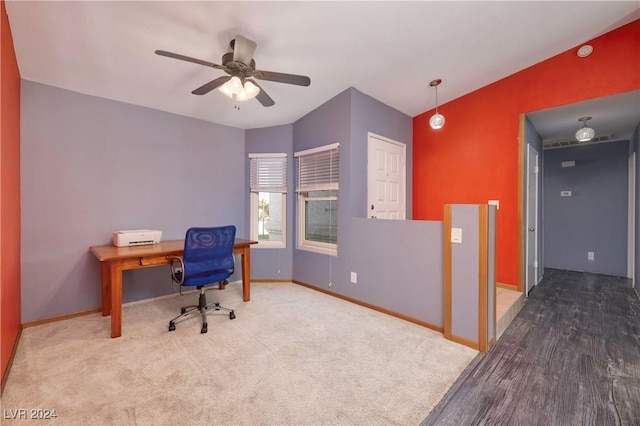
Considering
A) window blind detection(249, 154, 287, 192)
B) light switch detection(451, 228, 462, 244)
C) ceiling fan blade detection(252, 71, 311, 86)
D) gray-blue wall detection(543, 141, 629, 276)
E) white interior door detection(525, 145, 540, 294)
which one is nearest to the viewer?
ceiling fan blade detection(252, 71, 311, 86)

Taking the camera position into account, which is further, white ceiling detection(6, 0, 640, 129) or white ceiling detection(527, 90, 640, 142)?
white ceiling detection(527, 90, 640, 142)

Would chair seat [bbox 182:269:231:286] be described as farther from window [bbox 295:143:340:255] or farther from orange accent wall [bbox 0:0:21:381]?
window [bbox 295:143:340:255]

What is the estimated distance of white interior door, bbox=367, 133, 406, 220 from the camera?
3.82 meters

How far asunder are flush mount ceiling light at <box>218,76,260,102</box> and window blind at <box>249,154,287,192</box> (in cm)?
194

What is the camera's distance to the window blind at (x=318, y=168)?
12.1 feet

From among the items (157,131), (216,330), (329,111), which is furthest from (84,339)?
(329,111)

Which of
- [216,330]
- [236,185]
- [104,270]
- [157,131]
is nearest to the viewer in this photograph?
[216,330]

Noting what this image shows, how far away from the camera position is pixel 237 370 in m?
1.98

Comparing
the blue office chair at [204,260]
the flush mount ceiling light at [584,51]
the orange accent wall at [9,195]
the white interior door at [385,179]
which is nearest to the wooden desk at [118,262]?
the blue office chair at [204,260]

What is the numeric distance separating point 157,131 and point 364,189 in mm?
2757

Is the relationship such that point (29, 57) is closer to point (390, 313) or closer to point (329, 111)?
point (329, 111)

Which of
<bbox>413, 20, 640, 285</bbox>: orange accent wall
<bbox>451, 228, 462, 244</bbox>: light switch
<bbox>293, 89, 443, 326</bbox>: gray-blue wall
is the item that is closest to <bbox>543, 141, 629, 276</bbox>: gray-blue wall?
<bbox>413, 20, 640, 285</bbox>: orange accent wall

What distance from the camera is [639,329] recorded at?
2.67 meters

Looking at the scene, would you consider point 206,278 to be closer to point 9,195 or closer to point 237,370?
point 237,370
